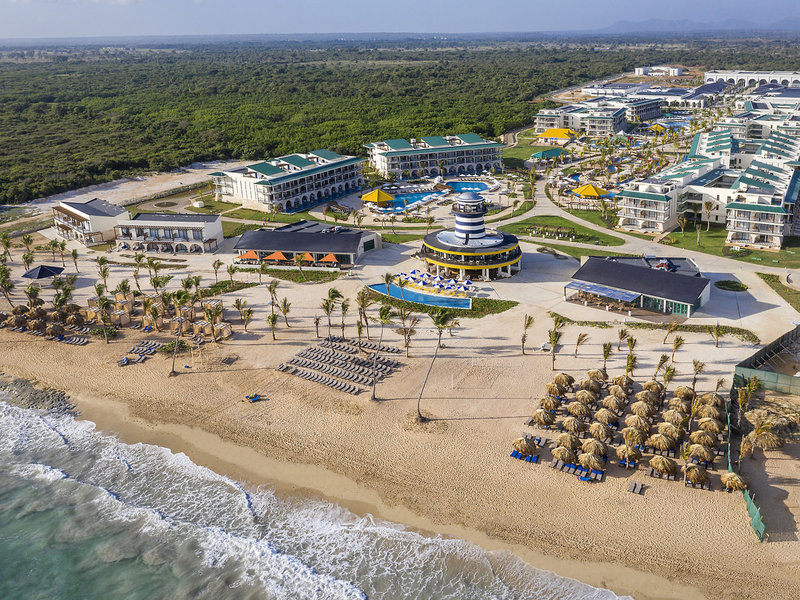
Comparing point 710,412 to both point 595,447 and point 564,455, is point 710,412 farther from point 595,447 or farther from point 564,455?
point 564,455

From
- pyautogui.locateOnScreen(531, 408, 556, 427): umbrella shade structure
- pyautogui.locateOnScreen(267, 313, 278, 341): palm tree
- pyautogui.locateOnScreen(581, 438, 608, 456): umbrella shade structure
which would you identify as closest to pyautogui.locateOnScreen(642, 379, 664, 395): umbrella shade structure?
pyautogui.locateOnScreen(531, 408, 556, 427): umbrella shade structure

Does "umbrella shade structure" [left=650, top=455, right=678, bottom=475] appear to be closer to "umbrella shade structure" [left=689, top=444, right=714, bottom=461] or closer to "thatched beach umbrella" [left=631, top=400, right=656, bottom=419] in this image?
"umbrella shade structure" [left=689, top=444, right=714, bottom=461]

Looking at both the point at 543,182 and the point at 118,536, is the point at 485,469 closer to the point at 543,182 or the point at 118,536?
the point at 118,536

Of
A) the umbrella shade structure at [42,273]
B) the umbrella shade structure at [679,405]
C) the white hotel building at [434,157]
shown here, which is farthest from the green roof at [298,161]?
the umbrella shade structure at [679,405]

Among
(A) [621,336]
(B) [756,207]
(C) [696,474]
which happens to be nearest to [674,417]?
(C) [696,474]

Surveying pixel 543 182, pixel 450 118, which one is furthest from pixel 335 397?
pixel 450 118
